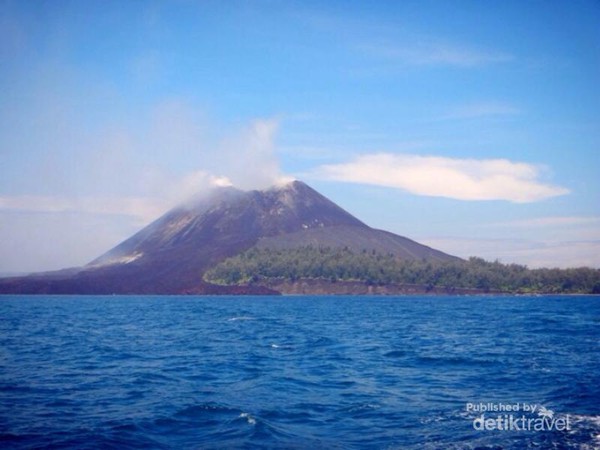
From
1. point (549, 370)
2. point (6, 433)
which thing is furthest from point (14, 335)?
point (549, 370)

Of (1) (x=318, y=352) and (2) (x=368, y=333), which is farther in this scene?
(2) (x=368, y=333)

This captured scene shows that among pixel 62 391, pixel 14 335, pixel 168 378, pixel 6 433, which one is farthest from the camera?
pixel 14 335

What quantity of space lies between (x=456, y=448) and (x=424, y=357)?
50.4ft

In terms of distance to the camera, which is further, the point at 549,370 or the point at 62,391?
the point at 549,370

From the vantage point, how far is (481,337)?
40062 mm

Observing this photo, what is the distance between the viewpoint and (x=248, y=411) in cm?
1847

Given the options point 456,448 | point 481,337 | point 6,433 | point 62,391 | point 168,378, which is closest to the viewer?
point 456,448

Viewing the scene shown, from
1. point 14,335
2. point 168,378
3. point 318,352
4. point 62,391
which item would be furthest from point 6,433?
point 14,335

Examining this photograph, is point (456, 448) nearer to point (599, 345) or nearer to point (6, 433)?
point (6, 433)

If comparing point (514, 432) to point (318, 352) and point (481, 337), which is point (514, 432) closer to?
point (318, 352)

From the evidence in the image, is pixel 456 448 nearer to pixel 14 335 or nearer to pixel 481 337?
pixel 481 337

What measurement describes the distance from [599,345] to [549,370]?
37.4 feet

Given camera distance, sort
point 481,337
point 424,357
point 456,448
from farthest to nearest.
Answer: point 481,337
point 424,357
point 456,448

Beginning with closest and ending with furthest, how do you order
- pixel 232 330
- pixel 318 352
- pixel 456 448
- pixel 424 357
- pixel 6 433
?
pixel 456 448, pixel 6 433, pixel 424 357, pixel 318 352, pixel 232 330
